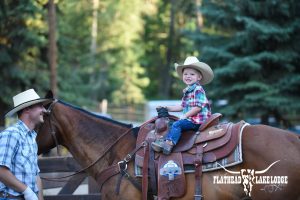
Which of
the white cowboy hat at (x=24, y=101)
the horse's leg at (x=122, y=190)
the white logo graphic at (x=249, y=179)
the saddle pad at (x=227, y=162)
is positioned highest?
the white cowboy hat at (x=24, y=101)

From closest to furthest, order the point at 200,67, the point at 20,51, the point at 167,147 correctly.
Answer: the point at 167,147 < the point at 200,67 < the point at 20,51

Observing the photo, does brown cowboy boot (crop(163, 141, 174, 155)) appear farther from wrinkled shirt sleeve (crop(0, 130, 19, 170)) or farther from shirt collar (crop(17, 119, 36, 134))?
wrinkled shirt sleeve (crop(0, 130, 19, 170))

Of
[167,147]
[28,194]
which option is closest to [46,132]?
[28,194]

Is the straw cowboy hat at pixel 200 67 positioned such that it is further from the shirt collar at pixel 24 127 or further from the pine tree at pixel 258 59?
the pine tree at pixel 258 59

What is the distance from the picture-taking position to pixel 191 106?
5258 millimetres

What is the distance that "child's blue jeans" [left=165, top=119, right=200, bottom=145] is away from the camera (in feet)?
16.4

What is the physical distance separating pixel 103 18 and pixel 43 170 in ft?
105

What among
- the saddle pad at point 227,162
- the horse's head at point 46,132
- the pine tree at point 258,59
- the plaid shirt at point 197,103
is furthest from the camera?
the pine tree at point 258,59

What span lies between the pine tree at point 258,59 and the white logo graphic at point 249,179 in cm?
1041

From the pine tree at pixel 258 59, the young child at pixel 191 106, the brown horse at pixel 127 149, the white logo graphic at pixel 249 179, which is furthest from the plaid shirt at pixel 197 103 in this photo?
the pine tree at pixel 258 59

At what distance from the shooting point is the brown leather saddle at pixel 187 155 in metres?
4.88

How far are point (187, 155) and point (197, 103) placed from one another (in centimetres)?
58

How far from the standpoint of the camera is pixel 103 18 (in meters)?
38.4

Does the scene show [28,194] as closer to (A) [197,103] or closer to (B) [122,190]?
(B) [122,190]
